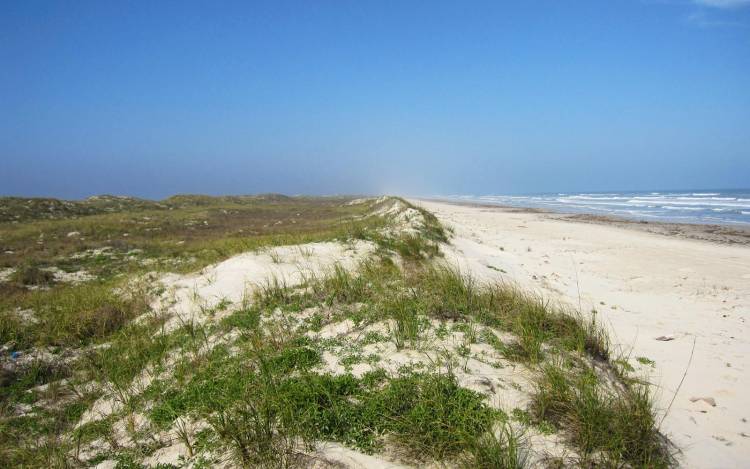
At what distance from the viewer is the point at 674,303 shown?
8852 mm

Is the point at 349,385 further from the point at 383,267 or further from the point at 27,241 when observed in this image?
the point at 27,241

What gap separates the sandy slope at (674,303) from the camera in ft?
13.1

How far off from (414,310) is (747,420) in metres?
4.03

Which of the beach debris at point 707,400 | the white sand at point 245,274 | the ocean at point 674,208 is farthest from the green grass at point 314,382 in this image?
the ocean at point 674,208

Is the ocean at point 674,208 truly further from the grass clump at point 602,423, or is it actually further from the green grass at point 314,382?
the grass clump at point 602,423

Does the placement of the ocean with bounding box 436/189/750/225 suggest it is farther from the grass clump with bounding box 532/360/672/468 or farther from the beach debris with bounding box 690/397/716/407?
the grass clump with bounding box 532/360/672/468

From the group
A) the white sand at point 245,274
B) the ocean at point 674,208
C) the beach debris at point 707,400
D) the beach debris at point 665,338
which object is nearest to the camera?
the beach debris at point 707,400

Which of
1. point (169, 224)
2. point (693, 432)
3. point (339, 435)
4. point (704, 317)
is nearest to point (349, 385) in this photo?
point (339, 435)

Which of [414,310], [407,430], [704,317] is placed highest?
[414,310]

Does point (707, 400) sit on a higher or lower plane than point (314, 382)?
lower

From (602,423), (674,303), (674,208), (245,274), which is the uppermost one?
(674,208)

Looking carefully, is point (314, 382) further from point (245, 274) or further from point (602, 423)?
point (245, 274)

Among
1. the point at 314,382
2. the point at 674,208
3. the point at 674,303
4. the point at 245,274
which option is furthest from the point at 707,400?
the point at 674,208

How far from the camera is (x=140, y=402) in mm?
4055
